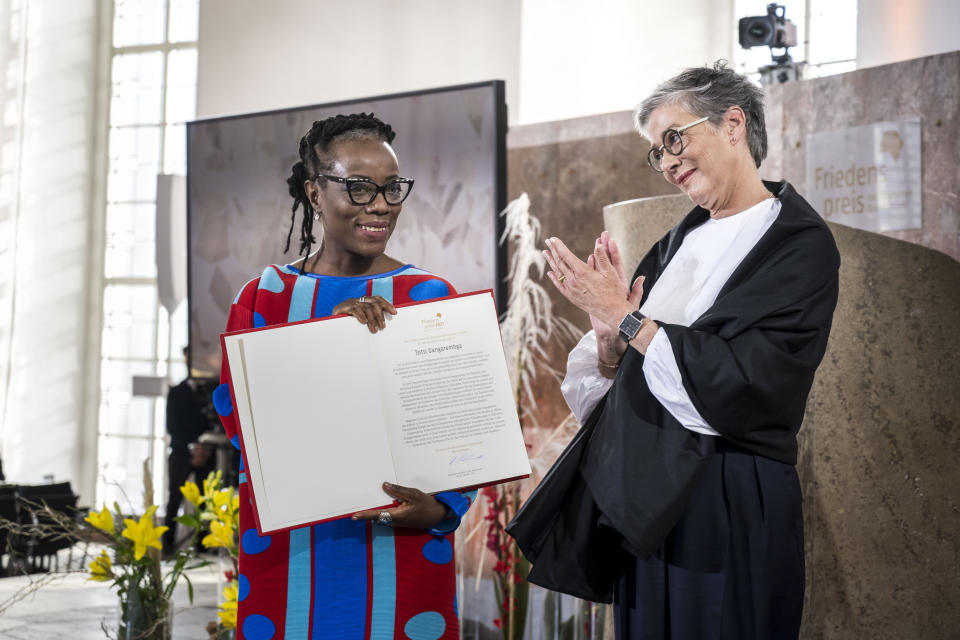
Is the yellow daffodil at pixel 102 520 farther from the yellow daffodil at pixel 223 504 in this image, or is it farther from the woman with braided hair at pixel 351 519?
the woman with braided hair at pixel 351 519

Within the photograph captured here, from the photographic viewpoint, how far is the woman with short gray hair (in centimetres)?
169

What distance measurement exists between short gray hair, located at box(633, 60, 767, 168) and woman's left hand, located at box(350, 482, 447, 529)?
2.82 ft

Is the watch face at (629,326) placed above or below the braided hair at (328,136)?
below

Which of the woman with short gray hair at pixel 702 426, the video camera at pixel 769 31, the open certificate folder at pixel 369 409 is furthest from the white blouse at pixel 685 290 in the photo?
the video camera at pixel 769 31

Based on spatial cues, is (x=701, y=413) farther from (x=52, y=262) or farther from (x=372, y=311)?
(x=52, y=262)

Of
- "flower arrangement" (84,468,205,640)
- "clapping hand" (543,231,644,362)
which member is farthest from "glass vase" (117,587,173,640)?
"clapping hand" (543,231,644,362)

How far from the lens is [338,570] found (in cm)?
172

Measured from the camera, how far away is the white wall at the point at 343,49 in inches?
309

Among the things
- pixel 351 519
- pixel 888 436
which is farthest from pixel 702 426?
pixel 888 436

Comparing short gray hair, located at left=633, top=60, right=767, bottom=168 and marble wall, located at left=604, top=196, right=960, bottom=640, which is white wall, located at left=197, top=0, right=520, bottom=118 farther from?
short gray hair, located at left=633, top=60, right=767, bottom=168

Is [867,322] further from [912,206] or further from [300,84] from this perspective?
[300,84]

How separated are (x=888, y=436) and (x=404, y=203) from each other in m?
3.10
